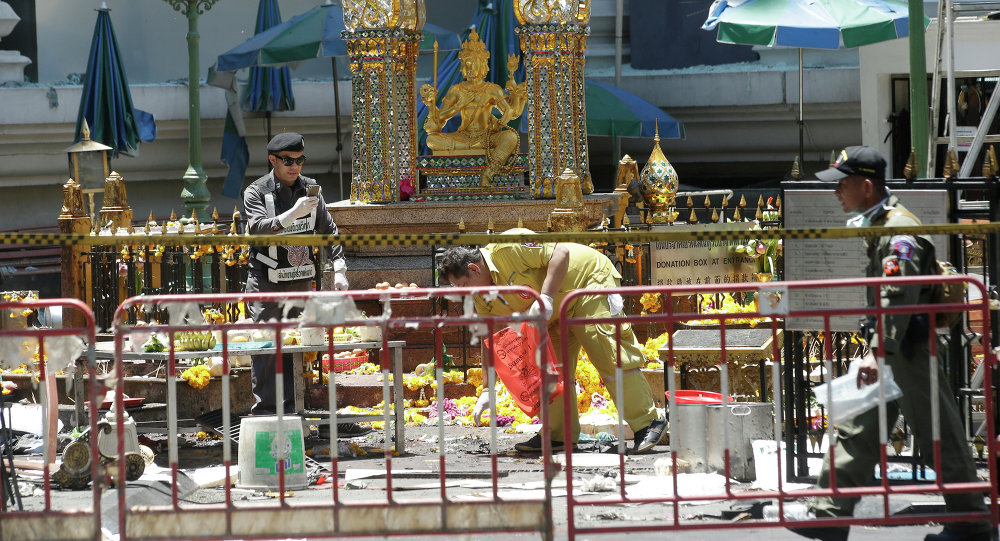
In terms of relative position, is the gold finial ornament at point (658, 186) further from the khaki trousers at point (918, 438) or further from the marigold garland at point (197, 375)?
the khaki trousers at point (918, 438)

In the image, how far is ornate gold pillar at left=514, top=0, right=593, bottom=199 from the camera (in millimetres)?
10836

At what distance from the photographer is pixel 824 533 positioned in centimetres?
541

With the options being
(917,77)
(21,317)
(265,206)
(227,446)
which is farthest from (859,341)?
(21,317)

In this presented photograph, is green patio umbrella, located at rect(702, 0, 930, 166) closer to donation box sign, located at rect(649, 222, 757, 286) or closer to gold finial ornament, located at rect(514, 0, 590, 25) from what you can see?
gold finial ornament, located at rect(514, 0, 590, 25)

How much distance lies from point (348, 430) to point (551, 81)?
3.99 meters

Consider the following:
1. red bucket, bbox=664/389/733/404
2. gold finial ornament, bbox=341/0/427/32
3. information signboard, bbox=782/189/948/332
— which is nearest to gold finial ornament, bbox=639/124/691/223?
gold finial ornament, bbox=341/0/427/32

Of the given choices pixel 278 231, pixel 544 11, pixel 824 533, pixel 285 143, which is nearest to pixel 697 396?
pixel 824 533

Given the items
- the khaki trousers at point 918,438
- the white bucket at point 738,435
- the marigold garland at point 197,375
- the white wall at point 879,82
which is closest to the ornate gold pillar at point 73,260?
the marigold garland at point 197,375

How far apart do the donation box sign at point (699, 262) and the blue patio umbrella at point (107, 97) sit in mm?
7551

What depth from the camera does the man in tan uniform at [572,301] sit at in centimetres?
691

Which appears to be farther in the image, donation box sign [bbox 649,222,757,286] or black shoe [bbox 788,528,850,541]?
donation box sign [bbox 649,222,757,286]

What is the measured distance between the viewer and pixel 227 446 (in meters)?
5.16

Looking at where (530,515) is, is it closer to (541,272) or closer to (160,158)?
(541,272)

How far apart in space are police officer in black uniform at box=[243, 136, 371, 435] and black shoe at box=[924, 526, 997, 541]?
3774 mm
